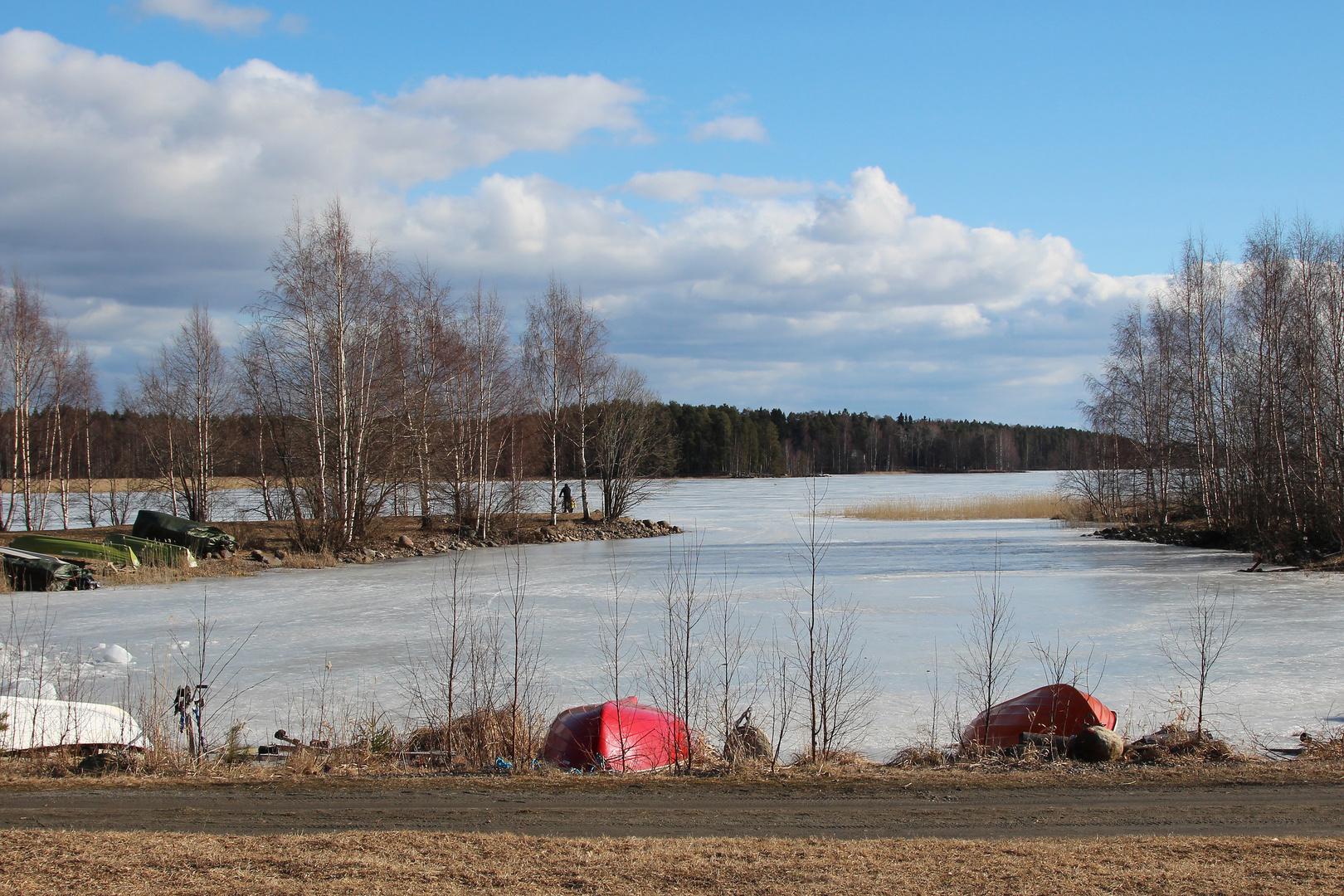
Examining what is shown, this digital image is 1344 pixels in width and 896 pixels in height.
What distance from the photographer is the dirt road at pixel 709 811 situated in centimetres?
530

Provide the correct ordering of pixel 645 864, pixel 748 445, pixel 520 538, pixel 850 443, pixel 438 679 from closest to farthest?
pixel 645 864, pixel 438 679, pixel 520 538, pixel 748 445, pixel 850 443

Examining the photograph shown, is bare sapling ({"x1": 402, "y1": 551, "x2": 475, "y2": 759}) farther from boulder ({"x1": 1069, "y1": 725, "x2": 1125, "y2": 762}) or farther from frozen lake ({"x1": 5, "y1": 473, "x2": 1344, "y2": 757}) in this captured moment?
boulder ({"x1": 1069, "y1": 725, "x2": 1125, "y2": 762})

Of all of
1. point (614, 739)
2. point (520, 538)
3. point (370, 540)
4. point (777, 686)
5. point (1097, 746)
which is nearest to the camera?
point (1097, 746)

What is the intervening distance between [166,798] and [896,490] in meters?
62.3

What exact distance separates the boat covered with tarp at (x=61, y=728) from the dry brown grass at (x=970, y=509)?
3708 centimetres

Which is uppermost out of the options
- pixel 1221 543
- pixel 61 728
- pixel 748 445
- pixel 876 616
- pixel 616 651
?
pixel 748 445

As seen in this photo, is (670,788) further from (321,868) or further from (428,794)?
(321,868)

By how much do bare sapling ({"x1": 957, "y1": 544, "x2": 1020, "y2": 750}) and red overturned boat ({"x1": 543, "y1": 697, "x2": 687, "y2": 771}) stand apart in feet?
8.41

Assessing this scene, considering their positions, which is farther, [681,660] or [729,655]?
[729,655]

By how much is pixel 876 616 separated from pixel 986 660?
3168 millimetres

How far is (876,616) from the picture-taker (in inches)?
563

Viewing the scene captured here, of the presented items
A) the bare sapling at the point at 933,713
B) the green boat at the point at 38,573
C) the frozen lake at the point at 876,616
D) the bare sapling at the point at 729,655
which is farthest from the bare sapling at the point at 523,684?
the green boat at the point at 38,573

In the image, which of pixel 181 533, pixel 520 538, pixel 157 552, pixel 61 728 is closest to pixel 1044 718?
pixel 61 728

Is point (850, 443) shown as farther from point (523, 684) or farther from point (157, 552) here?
point (523, 684)
